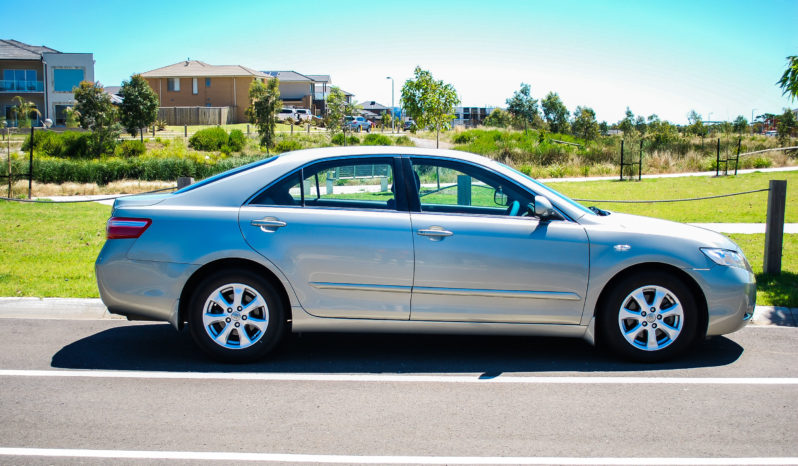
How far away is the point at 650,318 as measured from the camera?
5574 millimetres

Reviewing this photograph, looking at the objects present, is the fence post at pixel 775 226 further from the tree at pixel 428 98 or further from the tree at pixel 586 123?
the tree at pixel 586 123

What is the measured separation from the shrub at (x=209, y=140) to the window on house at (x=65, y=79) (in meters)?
26.4

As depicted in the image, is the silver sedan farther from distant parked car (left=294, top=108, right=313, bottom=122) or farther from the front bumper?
distant parked car (left=294, top=108, right=313, bottom=122)

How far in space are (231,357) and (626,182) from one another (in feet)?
80.0

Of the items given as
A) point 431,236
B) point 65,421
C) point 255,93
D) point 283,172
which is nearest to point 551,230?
point 431,236

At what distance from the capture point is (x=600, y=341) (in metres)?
5.74

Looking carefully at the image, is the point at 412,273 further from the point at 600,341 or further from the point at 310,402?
the point at 600,341

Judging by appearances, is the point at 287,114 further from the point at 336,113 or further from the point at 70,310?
the point at 70,310

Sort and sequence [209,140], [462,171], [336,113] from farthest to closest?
1. [336,113]
2. [209,140]
3. [462,171]

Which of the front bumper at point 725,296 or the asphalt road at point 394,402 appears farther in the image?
the front bumper at point 725,296

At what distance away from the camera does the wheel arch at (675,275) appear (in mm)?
5590

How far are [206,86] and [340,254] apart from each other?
233ft

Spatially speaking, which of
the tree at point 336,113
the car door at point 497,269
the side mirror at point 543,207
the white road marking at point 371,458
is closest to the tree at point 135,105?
the tree at point 336,113

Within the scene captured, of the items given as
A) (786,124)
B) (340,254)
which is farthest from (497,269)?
(786,124)
